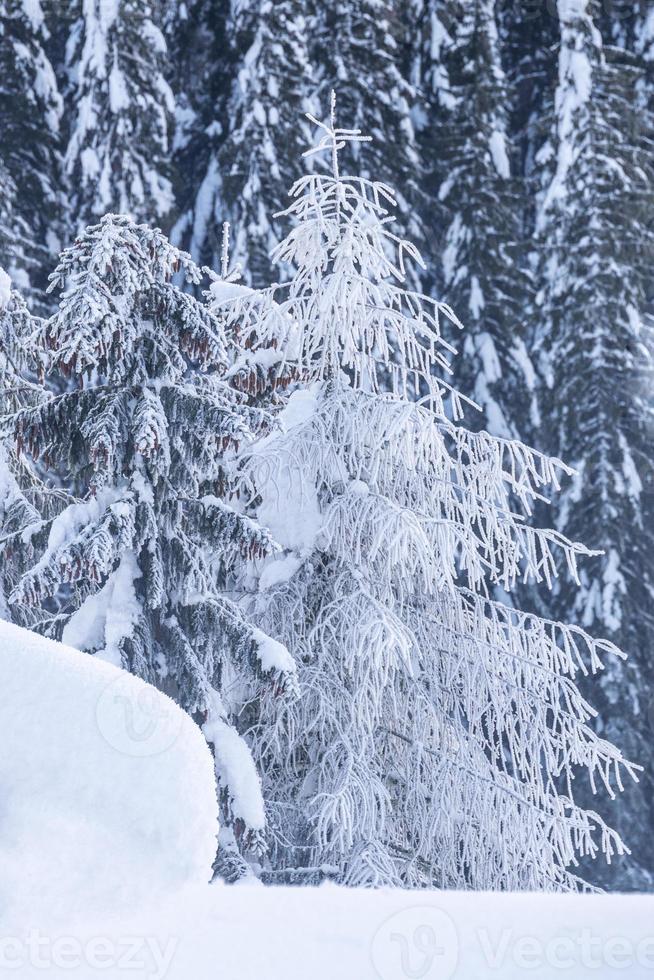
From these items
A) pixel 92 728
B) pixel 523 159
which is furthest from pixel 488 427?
pixel 92 728

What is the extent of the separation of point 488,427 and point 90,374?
17.3 metres

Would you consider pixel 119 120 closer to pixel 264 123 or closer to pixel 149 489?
pixel 264 123

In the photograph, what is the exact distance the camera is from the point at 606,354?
2531 centimetres

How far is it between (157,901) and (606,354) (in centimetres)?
2284

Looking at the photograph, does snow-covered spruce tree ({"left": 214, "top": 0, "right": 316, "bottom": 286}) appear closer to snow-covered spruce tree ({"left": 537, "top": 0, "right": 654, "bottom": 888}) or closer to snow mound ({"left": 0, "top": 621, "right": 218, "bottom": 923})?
snow-covered spruce tree ({"left": 537, "top": 0, "right": 654, "bottom": 888})

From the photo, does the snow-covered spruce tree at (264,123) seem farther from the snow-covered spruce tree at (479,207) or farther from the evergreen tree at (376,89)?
the snow-covered spruce tree at (479,207)

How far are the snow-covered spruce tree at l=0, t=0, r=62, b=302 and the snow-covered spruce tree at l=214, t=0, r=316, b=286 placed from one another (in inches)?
140

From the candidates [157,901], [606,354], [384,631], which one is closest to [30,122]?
[606,354]

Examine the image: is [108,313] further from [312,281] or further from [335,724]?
[335,724]

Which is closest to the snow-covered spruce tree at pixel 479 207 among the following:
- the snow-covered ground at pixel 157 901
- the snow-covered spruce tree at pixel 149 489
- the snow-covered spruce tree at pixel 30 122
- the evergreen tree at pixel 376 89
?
the evergreen tree at pixel 376 89

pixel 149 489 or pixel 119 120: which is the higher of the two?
pixel 149 489

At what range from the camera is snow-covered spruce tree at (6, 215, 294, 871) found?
815cm

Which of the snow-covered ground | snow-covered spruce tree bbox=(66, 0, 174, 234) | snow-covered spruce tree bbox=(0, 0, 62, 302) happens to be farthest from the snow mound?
snow-covered spruce tree bbox=(66, 0, 174, 234)

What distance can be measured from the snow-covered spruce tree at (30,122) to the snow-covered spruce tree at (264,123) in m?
3.56
